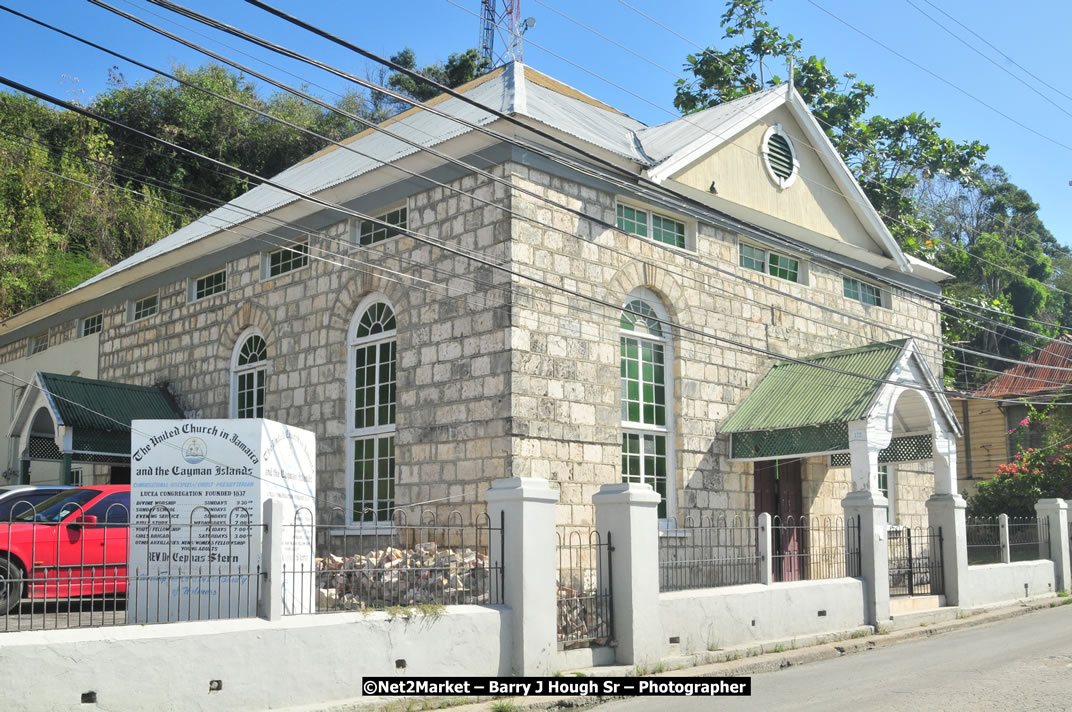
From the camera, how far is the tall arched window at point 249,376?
1998 centimetres

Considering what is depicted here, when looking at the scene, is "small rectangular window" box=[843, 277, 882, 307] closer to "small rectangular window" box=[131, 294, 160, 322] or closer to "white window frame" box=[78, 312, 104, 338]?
"small rectangular window" box=[131, 294, 160, 322]

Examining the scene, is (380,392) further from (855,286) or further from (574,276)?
(855,286)

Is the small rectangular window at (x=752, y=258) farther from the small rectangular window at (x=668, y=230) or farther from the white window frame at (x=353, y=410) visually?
the white window frame at (x=353, y=410)

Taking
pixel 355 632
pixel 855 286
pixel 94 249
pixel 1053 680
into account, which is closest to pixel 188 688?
pixel 355 632

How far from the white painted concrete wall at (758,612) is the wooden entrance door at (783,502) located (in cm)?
373

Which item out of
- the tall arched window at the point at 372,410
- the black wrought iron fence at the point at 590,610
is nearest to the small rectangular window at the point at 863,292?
the tall arched window at the point at 372,410

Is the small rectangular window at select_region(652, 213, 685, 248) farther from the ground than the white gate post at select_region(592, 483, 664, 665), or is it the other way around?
the small rectangular window at select_region(652, 213, 685, 248)

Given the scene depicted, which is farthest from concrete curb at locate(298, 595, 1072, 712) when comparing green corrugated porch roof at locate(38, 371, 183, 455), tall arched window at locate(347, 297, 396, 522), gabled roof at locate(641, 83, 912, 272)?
green corrugated porch roof at locate(38, 371, 183, 455)

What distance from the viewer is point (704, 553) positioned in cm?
1723

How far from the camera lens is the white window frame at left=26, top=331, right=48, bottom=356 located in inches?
1076

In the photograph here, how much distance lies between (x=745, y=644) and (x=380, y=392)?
745 cm

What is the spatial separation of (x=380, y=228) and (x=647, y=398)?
5.41m

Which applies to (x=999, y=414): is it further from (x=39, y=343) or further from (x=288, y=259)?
(x=39, y=343)

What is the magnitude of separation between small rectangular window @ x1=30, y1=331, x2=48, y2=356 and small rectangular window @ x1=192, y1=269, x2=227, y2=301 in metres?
7.67
